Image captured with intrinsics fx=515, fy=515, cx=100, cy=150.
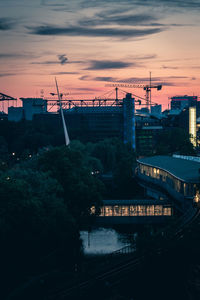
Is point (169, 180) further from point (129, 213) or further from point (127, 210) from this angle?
point (127, 210)

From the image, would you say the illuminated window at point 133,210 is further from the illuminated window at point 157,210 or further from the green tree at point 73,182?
the green tree at point 73,182

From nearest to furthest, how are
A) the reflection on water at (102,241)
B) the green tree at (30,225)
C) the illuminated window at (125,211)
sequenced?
the green tree at (30,225), the reflection on water at (102,241), the illuminated window at (125,211)

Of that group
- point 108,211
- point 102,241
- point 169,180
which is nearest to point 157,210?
point 108,211

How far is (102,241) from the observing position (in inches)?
2349

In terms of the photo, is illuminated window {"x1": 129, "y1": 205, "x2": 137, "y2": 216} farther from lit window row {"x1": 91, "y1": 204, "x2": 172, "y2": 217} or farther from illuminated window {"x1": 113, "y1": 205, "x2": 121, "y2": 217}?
illuminated window {"x1": 113, "y1": 205, "x2": 121, "y2": 217}

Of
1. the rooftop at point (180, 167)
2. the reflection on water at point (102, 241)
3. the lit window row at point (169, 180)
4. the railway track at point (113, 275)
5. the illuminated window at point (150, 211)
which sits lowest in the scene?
Answer: the reflection on water at point (102, 241)

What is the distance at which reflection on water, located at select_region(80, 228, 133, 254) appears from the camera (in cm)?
5606

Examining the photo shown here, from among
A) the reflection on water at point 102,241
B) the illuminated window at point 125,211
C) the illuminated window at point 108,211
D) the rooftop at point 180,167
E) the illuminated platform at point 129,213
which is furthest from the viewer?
the rooftop at point 180,167

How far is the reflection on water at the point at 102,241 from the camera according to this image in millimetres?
56062

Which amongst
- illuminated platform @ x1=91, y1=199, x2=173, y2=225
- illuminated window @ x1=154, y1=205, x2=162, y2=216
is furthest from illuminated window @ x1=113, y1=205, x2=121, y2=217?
illuminated window @ x1=154, y1=205, x2=162, y2=216

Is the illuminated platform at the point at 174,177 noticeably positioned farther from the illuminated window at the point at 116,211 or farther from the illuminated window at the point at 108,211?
the illuminated window at the point at 108,211

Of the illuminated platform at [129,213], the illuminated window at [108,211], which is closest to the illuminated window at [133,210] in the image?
the illuminated platform at [129,213]

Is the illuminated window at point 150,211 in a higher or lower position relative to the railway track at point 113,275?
higher

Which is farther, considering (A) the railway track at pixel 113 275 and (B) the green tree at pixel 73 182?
(B) the green tree at pixel 73 182
